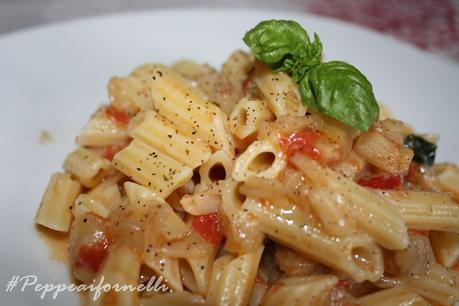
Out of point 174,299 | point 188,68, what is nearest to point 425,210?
point 174,299

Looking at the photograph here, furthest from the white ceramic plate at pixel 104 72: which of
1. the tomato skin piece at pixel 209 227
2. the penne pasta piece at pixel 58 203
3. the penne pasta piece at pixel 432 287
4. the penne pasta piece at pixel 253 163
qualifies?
the penne pasta piece at pixel 432 287

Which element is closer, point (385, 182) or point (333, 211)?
point (333, 211)

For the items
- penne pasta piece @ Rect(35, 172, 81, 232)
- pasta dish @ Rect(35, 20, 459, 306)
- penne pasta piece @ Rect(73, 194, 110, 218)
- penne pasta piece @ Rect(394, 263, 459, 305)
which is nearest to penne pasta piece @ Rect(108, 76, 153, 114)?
pasta dish @ Rect(35, 20, 459, 306)

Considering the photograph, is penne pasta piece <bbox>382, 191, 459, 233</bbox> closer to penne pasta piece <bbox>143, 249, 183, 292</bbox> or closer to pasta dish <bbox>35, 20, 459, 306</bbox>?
pasta dish <bbox>35, 20, 459, 306</bbox>

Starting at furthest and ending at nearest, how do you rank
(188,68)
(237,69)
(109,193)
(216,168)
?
(188,68), (237,69), (109,193), (216,168)

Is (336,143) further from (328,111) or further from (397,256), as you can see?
(397,256)

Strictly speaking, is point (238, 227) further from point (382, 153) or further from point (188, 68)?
point (188, 68)

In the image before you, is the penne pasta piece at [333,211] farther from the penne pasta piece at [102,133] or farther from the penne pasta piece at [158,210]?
the penne pasta piece at [102,133]
